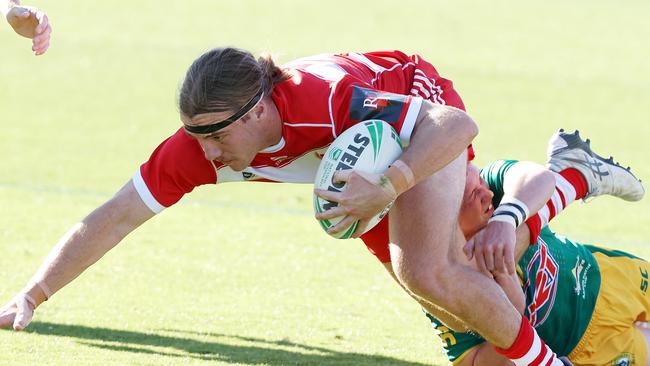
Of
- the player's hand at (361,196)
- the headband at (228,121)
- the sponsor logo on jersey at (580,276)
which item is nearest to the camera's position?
the player's hand at (361,196)

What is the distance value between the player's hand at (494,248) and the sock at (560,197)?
451 millimetres

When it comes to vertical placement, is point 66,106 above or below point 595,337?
below

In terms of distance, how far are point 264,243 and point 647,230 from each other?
3.58 metres

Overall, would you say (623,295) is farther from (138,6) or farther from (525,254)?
(138,6)

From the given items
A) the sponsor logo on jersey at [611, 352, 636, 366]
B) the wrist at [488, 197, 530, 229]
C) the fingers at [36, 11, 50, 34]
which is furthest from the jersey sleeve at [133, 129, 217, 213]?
the sponsor logo on jersey at [611, 352, 636, 366]

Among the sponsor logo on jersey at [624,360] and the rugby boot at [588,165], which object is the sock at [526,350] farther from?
the rugby boot at [588,165]

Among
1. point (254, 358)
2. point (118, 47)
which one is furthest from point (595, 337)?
point (118, 47)

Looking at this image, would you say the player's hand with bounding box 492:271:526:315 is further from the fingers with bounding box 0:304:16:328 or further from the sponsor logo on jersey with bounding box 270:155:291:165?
the fingers with bounding box 0:304:16:328

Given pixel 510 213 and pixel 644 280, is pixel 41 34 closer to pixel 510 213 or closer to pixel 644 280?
pixel 510 213

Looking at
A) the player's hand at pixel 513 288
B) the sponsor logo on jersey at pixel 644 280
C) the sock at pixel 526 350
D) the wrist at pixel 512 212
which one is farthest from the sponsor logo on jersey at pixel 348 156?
the sponsor logo on jersey at pixel 644 280

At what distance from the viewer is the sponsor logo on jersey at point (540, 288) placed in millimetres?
5555

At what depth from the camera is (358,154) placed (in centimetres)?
465

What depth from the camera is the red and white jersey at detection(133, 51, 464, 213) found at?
191 inches

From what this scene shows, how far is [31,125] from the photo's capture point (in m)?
14.0
